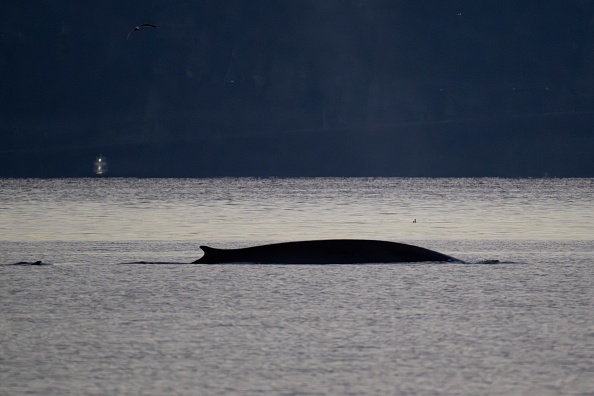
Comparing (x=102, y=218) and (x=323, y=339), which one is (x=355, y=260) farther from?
(x=102, y=218)

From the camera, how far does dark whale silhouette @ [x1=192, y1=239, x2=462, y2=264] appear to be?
1163 inches

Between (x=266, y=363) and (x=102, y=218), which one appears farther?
(x=102, y=218)

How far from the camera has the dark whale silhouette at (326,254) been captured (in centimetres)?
2953

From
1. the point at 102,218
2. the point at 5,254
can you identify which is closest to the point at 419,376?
the point at 5,254

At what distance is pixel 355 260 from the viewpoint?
29.6 m

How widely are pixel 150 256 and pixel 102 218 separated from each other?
3122 centimetres

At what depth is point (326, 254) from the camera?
30000mm

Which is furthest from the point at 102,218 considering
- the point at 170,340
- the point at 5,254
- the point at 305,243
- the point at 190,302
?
the point at 170,340

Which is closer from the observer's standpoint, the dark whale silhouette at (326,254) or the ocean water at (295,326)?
the ocean water at (295,326)

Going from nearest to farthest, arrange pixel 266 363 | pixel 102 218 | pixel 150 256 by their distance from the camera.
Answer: pixel 266 363, pixel 150 256, pixel 102 218

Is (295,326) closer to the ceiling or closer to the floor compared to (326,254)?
closer to the floor

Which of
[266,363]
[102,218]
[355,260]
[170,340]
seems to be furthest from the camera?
[102,218]

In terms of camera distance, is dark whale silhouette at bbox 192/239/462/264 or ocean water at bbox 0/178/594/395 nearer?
ocean water at bbox 0/178/594/395

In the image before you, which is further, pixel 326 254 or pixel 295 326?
pixel 326 254
